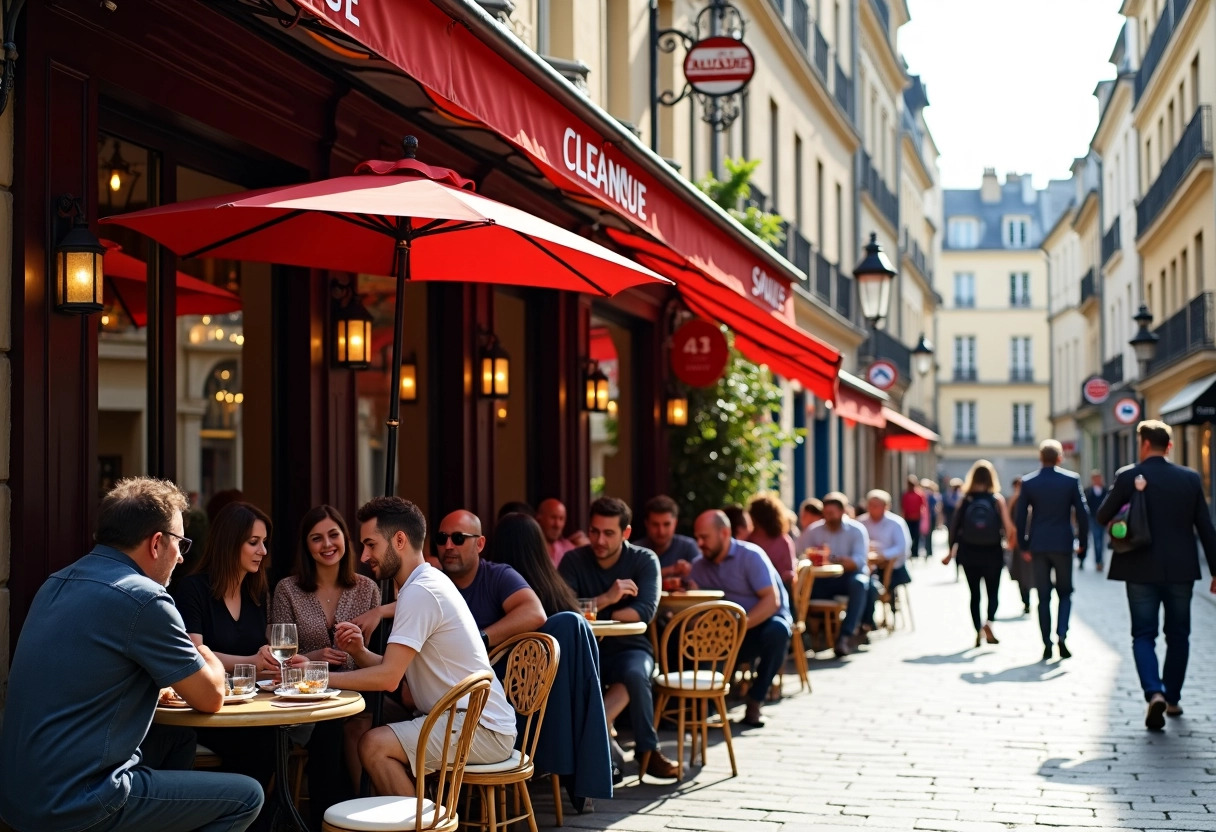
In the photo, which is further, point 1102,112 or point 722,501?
point 1102,112

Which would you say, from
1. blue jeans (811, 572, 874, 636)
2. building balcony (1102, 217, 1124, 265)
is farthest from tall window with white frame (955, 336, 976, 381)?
blue jeans (811, 572, 874, 636)

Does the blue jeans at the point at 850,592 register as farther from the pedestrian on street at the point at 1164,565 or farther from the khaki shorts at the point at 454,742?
the khaki shorts at the point at 454,742

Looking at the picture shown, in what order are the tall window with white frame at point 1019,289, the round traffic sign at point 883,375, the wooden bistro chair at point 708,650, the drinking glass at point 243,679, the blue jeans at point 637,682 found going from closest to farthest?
1. the drinking glass at point 243,679
2. the blue jeans at point 637,682
3. the wooden bistro chair at point 708,650
4. the round traffic sign at point 883,375
5. the tall window with white frame at point 1019,289

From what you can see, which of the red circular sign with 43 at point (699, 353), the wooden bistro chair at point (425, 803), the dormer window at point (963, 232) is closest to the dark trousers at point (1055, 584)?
the red circular sign with 43 at point (699, 353)

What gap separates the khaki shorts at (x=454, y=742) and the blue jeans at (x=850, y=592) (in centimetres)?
817

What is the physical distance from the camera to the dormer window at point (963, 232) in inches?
3211

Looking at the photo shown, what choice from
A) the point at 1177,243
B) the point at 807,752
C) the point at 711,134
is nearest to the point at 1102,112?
the point at 1177,243

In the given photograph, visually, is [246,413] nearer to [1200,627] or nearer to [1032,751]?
[1032,751]

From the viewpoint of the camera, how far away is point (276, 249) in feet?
23.5

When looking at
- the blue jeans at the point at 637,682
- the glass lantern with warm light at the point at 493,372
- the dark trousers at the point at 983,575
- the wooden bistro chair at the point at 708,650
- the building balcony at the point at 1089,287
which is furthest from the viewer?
the building balcony at the point at 1089,287

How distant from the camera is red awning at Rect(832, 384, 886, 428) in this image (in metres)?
15.9

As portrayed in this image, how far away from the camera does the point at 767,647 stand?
395 inches

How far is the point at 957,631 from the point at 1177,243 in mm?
19236

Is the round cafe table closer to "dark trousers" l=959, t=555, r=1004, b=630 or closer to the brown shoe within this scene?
the brown shoe
